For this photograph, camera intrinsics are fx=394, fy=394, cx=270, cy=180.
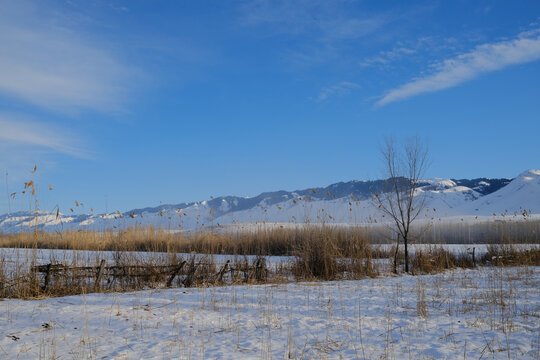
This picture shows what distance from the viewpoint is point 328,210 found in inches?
421

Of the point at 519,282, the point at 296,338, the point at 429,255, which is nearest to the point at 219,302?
the point at 296,338

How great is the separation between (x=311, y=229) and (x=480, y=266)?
6170 millimetres

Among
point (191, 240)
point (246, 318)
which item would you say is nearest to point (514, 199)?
point (191, 240)

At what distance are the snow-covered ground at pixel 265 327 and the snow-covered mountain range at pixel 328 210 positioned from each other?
276 cm

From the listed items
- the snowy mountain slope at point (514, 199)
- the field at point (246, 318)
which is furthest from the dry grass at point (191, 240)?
the snowy mountain slope at point (514, 199)

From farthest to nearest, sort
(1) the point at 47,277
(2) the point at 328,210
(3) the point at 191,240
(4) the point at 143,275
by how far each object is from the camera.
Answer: (3) the point at 191,240, (2) the point at 328,210, (4) the point at 143,275, (1) the point at 47,277

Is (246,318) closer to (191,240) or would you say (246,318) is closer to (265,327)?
(265,327)

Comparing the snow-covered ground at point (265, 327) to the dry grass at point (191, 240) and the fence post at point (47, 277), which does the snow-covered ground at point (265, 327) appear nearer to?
the fence post at point (47, 277)

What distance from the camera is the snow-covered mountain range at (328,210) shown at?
931 cm

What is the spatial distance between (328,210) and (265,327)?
22.6ft

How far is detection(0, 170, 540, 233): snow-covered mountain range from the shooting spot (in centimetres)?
931

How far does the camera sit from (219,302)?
519cm

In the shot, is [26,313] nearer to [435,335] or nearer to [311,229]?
[435,335]

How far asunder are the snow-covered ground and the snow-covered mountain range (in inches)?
109
